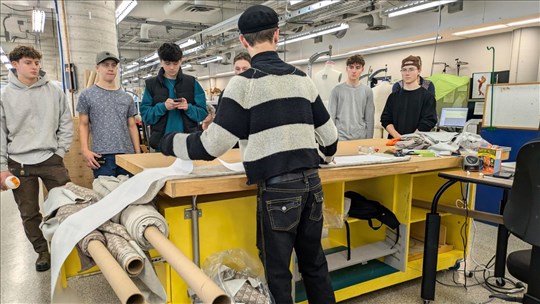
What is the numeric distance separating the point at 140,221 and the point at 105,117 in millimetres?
1616

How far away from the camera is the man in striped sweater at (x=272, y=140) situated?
1.42 meters

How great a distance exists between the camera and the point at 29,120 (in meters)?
2.59

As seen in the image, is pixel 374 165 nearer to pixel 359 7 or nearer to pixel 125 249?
pixel 125 249

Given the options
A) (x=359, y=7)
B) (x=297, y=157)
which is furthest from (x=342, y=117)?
(x=359, y=7)

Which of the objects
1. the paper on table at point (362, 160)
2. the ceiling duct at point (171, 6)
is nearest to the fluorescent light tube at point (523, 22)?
the paper on table at point (362, 160)

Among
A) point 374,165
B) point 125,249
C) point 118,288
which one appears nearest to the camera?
point 118,288

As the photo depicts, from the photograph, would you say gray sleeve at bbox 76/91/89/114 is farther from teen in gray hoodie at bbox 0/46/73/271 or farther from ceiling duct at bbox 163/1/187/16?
ceiling duct at bbox 163/1/187/16

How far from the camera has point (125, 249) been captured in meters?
1.17

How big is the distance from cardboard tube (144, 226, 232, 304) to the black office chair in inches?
51.3

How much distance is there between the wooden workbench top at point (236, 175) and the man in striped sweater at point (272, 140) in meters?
0.12

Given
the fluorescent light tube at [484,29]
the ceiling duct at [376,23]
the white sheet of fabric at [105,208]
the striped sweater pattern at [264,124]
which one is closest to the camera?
the white sheet of fabric at [105,208]

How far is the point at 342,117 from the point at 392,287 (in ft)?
5.11

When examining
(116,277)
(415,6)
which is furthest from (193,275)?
(415,6)

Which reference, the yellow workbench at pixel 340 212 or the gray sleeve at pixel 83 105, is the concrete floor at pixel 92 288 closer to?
the yellow workbench at pixel 340 212
